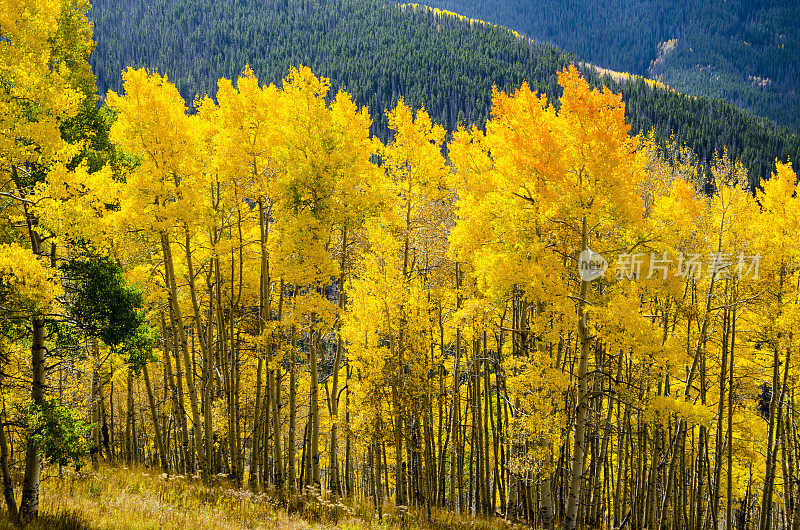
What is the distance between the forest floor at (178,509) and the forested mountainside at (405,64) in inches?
4853

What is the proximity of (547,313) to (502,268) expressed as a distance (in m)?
1.40

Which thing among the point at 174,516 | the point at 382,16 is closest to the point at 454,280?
the point at 174,516

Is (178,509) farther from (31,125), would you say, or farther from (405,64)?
(405,64)

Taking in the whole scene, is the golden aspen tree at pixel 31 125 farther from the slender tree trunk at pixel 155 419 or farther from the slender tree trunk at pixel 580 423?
the slender tree trunk at pixel 580 423

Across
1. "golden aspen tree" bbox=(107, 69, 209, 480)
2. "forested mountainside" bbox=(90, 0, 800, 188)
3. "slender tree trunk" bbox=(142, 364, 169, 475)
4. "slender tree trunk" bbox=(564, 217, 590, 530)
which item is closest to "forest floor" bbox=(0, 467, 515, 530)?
"slender tree trunk" bbox=(142, 364, 169, 475)

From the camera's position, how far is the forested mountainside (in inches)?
4938

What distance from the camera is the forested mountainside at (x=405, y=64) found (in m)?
125

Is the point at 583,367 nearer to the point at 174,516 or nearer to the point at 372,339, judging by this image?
the point at 372,339

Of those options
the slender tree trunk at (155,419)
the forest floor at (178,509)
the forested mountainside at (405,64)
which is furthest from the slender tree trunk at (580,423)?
the forested mountainside at (405,64)

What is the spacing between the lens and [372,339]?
10.0m

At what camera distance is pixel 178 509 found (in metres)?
8.91

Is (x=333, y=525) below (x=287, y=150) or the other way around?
below

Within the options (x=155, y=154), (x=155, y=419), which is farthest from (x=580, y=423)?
(x=155, y=419)

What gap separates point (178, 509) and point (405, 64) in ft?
538
